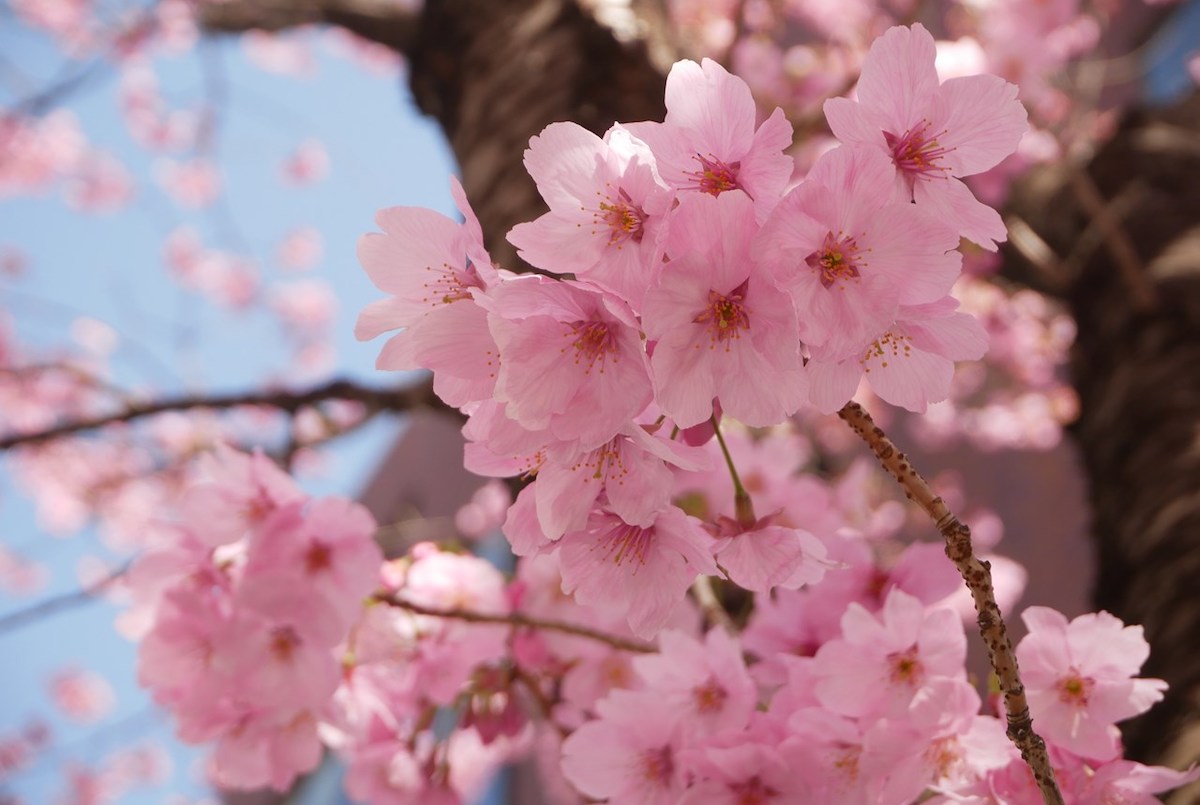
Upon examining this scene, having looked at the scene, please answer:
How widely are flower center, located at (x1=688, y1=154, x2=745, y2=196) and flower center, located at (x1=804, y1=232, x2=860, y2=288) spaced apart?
0.24ft

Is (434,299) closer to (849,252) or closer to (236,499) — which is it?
(849,252)

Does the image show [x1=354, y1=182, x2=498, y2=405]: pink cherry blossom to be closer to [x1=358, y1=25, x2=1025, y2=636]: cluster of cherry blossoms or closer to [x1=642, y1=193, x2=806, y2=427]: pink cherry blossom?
[x1=358, y1=25, x2=1025, y2=636]: cluster of cherry blossoms

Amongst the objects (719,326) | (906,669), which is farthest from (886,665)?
A: (719,326)

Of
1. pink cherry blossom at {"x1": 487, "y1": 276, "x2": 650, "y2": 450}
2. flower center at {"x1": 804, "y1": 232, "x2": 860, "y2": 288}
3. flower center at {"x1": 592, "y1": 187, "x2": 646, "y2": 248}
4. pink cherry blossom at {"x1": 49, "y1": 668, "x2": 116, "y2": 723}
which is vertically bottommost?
pink cherry blossom at {"x1": 49, "y1": 668, "x2": 116, "y2": 723}

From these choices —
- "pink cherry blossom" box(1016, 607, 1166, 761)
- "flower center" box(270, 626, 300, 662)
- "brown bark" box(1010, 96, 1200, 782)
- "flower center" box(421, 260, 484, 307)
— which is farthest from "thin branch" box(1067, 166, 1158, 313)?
"flower center" box(270, 626, 300, 662)

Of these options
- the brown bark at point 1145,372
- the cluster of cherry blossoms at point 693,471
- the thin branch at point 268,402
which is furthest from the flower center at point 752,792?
the thin branch at point 268,402

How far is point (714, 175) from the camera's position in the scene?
55 centimetres

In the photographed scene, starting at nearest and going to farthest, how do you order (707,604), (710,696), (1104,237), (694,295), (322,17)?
(694,295) < (710,696) < (707,604) < (1104,237) < (322,17)

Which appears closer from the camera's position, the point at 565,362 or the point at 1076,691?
the point at 565,362

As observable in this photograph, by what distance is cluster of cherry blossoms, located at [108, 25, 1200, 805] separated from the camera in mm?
517

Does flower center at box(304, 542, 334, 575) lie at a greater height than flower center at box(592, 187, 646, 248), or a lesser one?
lesser

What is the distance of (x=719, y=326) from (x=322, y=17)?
2030 mm

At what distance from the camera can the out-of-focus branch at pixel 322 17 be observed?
6.66 feet

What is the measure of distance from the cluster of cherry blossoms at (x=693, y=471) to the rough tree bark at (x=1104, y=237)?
18.3 inches
